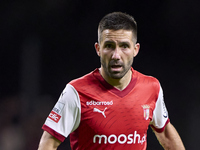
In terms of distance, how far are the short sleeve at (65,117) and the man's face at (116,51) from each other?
0.91 ft

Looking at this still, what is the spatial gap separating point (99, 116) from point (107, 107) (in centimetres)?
8

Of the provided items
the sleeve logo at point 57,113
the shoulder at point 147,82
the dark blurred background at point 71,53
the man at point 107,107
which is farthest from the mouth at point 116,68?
the dark blurred background at point 71,53

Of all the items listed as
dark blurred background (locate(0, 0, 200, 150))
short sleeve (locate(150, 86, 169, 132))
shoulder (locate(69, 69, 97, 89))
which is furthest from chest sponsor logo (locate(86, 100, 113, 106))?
dark blurred background (locate(0, 0, 200, 150))

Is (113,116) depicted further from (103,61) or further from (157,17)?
(157,17)

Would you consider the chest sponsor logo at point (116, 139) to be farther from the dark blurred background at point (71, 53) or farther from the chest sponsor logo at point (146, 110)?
the dark blurred background at point (71, 53)

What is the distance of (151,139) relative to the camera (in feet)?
A: 13.8

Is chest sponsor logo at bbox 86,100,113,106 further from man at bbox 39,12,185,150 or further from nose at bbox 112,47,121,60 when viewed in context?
nose at bbox 112,47,121,60

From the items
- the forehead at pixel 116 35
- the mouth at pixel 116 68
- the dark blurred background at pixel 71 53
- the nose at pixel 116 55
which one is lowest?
the dark blurred background at pixel 71 53

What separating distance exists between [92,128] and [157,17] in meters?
3.06

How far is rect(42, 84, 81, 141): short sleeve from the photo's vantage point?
1.97m

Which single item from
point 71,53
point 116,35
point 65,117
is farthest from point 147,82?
point 71,53

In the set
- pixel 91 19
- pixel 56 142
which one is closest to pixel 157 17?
pixel 91 19

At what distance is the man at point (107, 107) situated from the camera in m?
1.98

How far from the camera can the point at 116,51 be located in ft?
6.47
